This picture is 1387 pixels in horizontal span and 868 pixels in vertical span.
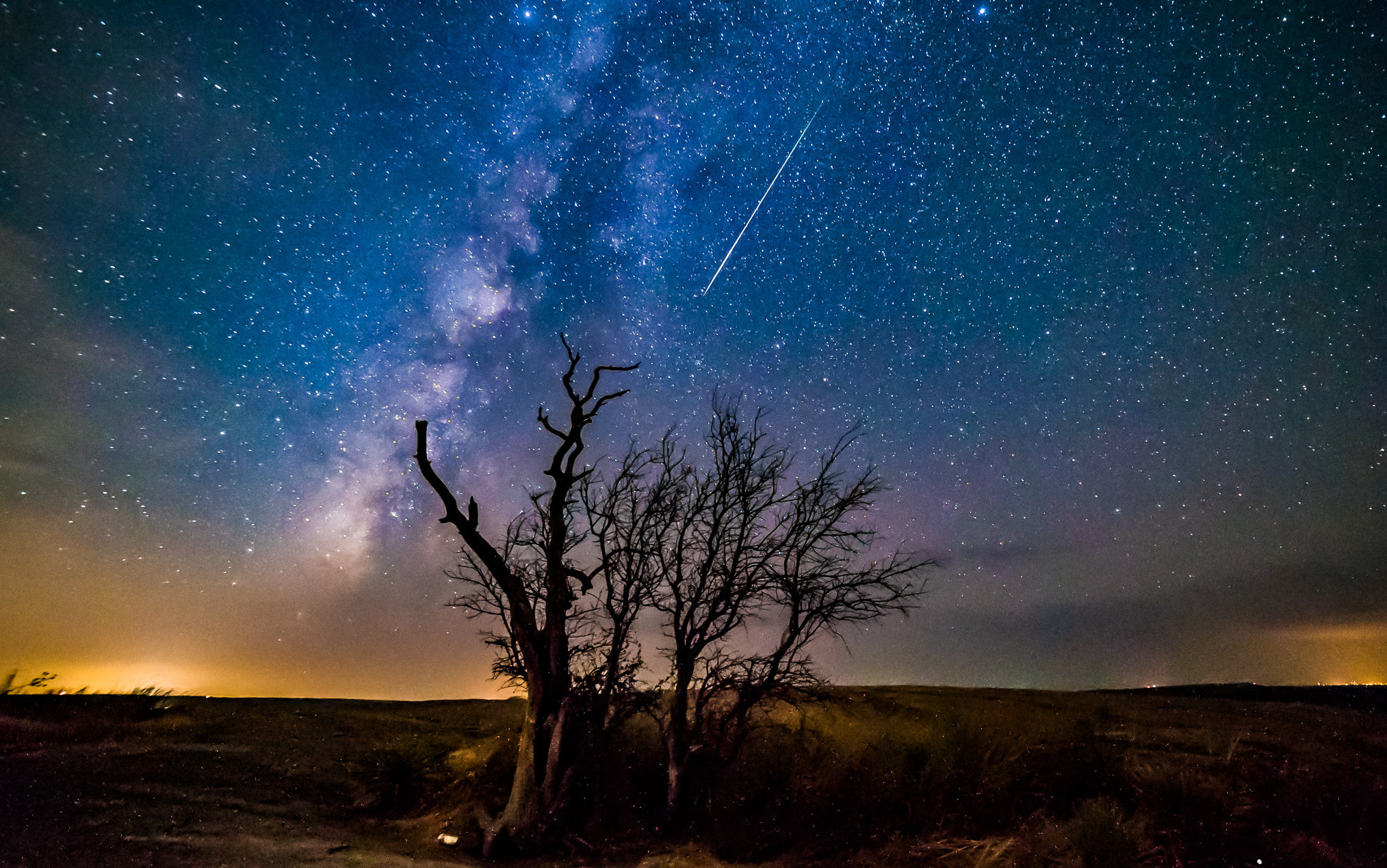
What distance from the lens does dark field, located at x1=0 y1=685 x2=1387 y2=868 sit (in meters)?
9.24

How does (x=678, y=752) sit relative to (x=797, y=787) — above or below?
above

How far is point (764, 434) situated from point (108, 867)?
40.4 ft

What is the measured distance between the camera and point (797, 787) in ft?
46.4

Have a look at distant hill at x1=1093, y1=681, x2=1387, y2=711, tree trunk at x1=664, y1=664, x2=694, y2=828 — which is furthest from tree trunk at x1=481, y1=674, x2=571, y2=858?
distant hill at x1=1093, y1=681, x2=1387, y2=711

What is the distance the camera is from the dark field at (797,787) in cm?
924

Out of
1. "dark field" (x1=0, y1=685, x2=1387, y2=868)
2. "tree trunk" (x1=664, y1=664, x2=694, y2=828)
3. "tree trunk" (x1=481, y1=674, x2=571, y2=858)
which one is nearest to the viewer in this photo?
"dark field" (x1=0, y1=685, x2=1387, y2=868)

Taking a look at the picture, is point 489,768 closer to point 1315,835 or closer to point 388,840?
point 388,840

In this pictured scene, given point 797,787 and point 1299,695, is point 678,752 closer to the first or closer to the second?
point 797,787

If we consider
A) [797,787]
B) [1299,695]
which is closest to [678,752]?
[797,787]

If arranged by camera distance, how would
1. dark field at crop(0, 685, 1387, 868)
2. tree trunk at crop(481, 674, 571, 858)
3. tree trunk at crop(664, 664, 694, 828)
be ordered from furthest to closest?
tree trunk at crop(664, 664, 694, 828) → tree trunk at crop(481, 674, 571, 858) → dark field at crop(0, 685, 1387, 868)

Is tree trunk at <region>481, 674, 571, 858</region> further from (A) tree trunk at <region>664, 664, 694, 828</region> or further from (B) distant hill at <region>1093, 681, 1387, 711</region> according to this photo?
(B) distant hill at <region>1093, 681, 1387, 711</region>

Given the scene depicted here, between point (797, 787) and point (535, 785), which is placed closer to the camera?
point (535, 785)

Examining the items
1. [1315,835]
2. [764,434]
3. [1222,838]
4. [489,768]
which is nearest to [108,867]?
[489,768]

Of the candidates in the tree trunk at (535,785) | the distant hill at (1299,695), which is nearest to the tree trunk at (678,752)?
the tree trunk at (535,785)
